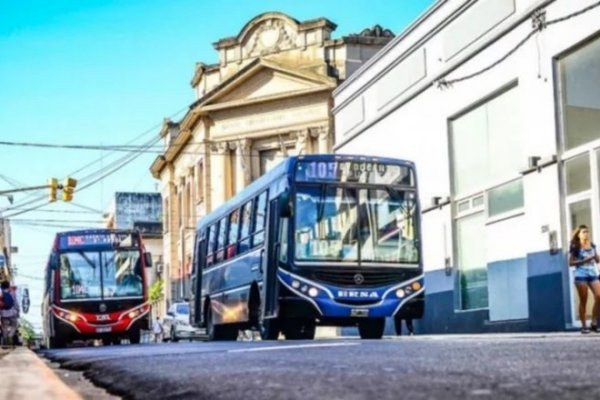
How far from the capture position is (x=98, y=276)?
3020 cm

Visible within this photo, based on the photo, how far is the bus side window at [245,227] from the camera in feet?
75.0

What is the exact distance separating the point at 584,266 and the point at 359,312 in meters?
3.91

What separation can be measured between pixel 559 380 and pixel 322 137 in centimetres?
4411

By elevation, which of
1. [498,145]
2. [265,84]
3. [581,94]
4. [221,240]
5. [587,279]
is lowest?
[587,279]

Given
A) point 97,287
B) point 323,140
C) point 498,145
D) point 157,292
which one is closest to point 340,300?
point 498,145

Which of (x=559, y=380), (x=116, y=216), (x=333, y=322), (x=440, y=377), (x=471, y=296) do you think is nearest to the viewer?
(x=559, y=380)

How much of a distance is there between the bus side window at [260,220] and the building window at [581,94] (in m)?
5.62

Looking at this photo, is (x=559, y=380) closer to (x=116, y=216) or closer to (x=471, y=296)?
(x=471, y=296)

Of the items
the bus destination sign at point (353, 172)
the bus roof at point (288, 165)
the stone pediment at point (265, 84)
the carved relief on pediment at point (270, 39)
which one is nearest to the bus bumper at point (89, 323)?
the bus roof at point (288, 165)

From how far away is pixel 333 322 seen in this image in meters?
20.1

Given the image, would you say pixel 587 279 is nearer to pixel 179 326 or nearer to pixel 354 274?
pixel 354 274

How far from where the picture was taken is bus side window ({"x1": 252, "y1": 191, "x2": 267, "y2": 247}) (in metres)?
21.5

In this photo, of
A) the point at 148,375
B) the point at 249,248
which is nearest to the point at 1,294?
the point at 249,248

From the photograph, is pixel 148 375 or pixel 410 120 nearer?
pixel 148 375
